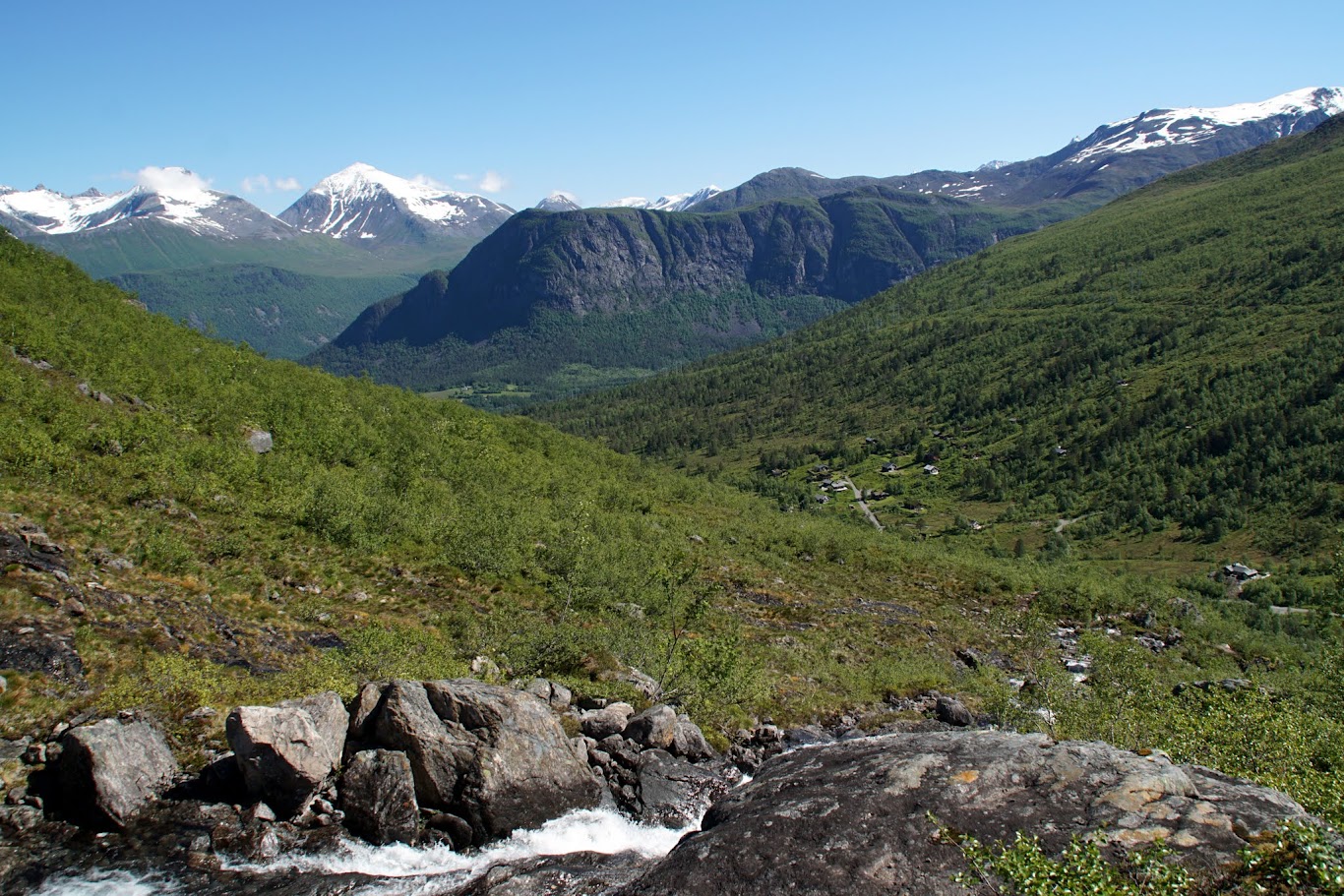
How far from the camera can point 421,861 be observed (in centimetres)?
1978

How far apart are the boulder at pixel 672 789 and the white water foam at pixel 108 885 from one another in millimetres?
13300

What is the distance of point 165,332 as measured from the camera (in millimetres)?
62781

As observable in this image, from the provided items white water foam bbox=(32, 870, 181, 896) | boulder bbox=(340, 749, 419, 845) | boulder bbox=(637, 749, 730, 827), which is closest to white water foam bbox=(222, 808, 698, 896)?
boulder bbox=(340, 749, 419, 845)

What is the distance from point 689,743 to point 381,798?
500 inches

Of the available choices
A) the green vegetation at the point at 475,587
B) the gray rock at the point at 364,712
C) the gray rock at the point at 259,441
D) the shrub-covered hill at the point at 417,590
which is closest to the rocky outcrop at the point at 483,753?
the gray rock at the point at 364,712

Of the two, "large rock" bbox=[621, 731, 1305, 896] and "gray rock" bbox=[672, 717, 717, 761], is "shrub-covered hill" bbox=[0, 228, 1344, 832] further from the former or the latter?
"large rock" bbox=[621, 731, 1305, 896]

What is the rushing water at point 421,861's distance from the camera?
17.1m

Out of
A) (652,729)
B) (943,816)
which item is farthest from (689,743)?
(943,816)

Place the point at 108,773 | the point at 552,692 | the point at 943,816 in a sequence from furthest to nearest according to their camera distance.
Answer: the point at 552,692, the point at 943,816, the point at 108,773

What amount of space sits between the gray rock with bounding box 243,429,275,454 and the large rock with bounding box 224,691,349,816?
33.4 metres

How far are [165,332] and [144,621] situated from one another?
47766mm

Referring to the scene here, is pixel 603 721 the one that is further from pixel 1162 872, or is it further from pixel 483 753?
pixel 1162 872

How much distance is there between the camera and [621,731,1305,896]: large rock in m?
17.0

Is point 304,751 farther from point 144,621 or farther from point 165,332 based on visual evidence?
point 165,332
